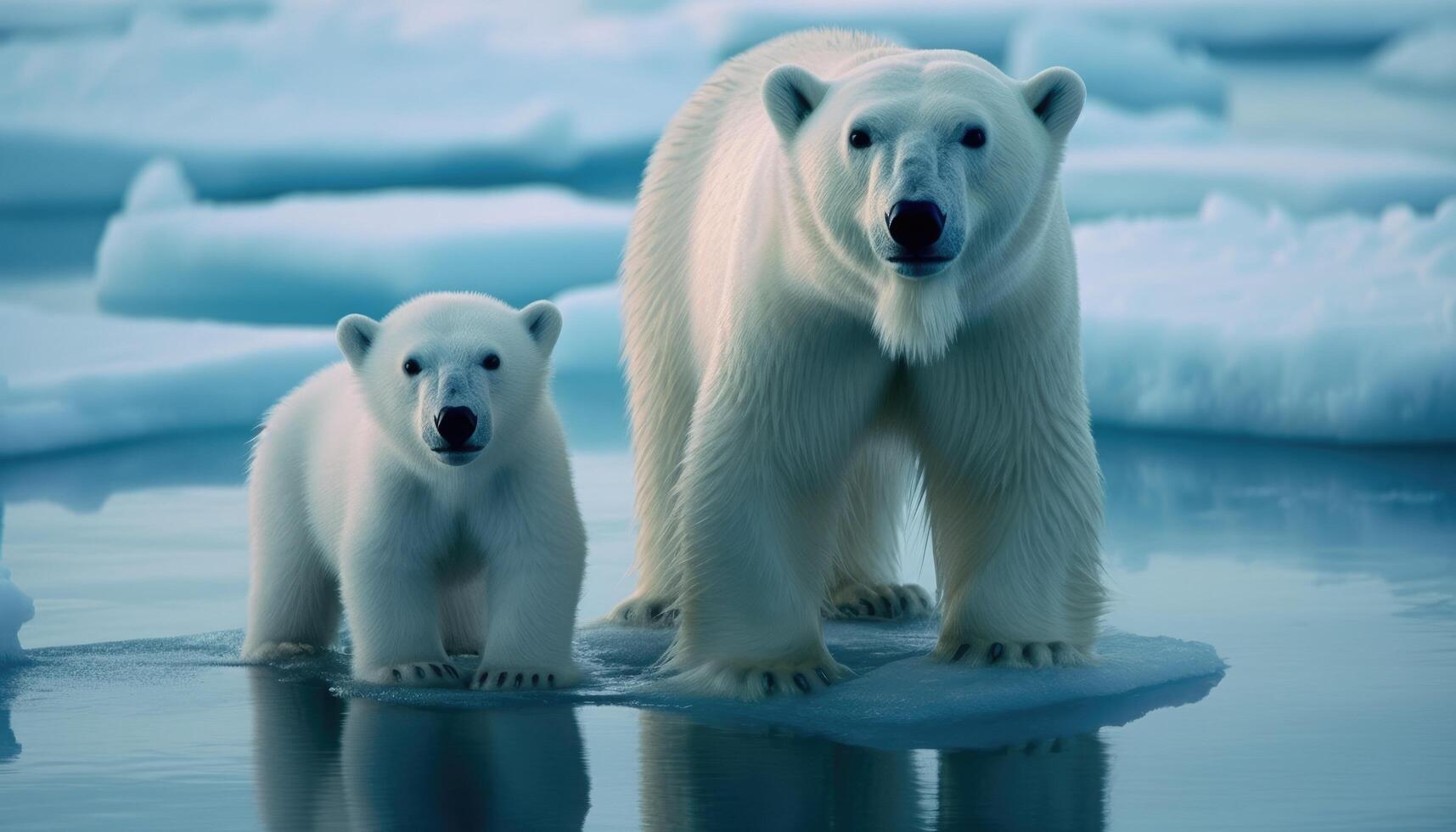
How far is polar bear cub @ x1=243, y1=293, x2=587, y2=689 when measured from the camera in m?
4.38

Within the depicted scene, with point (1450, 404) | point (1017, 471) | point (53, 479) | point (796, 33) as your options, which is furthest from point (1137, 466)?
point (53, 479)

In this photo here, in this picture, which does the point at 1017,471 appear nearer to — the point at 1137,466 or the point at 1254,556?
the point at 1254,556

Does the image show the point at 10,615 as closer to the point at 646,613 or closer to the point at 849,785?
the point at 646,613

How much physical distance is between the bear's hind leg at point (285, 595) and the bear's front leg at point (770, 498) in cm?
90

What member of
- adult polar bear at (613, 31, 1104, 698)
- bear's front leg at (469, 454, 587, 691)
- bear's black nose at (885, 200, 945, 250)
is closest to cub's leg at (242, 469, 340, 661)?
bear's front leg at (469, 454, 587, 691)

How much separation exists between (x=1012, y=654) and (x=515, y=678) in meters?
1.01

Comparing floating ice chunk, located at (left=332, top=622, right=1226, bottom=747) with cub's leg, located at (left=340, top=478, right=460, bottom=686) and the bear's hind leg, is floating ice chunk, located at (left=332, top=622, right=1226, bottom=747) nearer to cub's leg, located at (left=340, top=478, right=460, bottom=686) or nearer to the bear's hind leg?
cub's leg, located at (left=340, top=478, right=460, bottom=686)

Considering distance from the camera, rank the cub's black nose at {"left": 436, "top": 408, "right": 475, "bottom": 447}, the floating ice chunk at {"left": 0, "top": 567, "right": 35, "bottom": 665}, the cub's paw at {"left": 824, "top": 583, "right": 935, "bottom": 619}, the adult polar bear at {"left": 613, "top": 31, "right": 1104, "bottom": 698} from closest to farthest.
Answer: the adult polar bear at {"left": 613, "top": 31, "right": 1104, "bottom": 698}
the cub's black nose at {"left": 436, "top": 408, "right": 475, "bottom": 447}
the floating ice chunk at {"left": 0, "top": 567, "right": 35, "bottom": 665}
the cub's paw at {"left": 824, "top": 583, "right": 935, "bottom": 619}

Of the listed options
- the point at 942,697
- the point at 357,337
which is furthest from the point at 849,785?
the point at 357,337

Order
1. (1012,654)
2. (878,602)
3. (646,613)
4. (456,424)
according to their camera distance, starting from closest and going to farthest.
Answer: (456,424) < (1012,654) < (646,613) < (878,602)

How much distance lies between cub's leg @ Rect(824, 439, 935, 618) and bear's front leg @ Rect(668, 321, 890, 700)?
1007 mm

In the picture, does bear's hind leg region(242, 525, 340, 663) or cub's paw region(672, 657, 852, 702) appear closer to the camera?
cub's paw region(672, 657, 852, 702)

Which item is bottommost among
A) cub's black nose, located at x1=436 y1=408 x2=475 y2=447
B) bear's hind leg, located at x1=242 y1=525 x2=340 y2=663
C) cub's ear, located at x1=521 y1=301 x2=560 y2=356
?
bear's hind leg, located at x1=242 y1=525 x2=340 y2=663

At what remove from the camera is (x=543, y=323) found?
180 inches
